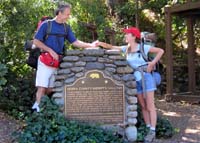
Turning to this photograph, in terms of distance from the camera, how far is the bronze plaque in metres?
5.76

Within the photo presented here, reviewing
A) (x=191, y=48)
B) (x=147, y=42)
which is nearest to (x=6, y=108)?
(x=147, y=42)

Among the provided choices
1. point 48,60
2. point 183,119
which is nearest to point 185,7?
point 183,119

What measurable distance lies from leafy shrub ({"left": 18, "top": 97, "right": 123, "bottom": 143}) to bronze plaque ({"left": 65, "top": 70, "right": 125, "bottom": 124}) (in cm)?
18

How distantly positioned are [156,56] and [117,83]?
2.25 ft

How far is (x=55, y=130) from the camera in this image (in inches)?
212

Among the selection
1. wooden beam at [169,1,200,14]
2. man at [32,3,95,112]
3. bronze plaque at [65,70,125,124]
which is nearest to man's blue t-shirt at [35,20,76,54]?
man at [32,3,95,112]

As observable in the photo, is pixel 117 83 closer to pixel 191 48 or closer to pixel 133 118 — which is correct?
pixel 133 118

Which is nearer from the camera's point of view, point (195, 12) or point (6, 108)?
point (6, 108)

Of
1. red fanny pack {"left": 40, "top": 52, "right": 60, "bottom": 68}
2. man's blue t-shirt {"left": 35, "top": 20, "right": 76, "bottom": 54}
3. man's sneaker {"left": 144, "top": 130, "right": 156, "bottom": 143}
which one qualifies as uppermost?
man's blue t-shirt {"left": 35, "top": 20, "right": 76, "bottom": 54}

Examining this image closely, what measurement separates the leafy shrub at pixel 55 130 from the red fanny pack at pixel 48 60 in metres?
0.49

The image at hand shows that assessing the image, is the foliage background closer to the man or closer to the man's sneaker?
the man

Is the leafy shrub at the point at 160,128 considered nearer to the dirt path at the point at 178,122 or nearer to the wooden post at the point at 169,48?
the dirt path at the point at 178,122

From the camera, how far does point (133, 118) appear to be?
19.3ft

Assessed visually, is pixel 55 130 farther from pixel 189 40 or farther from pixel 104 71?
pixel 189 40
